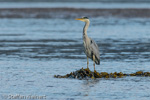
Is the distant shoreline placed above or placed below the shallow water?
below

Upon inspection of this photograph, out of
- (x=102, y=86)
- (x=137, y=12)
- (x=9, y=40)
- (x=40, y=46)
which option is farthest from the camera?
(x=137, y=12)

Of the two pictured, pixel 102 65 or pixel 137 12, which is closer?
pixel 102 65

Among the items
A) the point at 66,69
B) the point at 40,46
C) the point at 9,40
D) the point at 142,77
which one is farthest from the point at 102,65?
the point at 9,40

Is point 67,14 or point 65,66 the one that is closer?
point 65,66

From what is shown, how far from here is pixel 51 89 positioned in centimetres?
1359

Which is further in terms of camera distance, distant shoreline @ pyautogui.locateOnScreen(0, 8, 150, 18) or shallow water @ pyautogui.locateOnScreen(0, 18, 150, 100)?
distant shoreline @ pyautogui.locateOnScreen(0, 8, 150, 18)

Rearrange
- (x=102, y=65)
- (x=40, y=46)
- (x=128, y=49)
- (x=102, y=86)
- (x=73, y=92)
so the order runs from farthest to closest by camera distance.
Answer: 1. (x=40, y=46)
2. (x=128, y=49)
3. (x=102, y=65)
4. (x=102, y=86)
5. (x=73, y=92)

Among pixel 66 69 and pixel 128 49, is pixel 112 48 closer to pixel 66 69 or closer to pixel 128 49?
pixel 128 49

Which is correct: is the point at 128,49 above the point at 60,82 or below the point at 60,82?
below

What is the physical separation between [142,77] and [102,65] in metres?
3.34

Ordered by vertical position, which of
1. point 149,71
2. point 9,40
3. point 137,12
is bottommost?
point 137,12

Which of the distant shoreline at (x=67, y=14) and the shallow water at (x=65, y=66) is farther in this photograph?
the distant shoreline at (x=67, y=14)

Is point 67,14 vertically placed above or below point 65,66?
below

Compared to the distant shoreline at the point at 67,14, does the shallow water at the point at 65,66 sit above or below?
above
